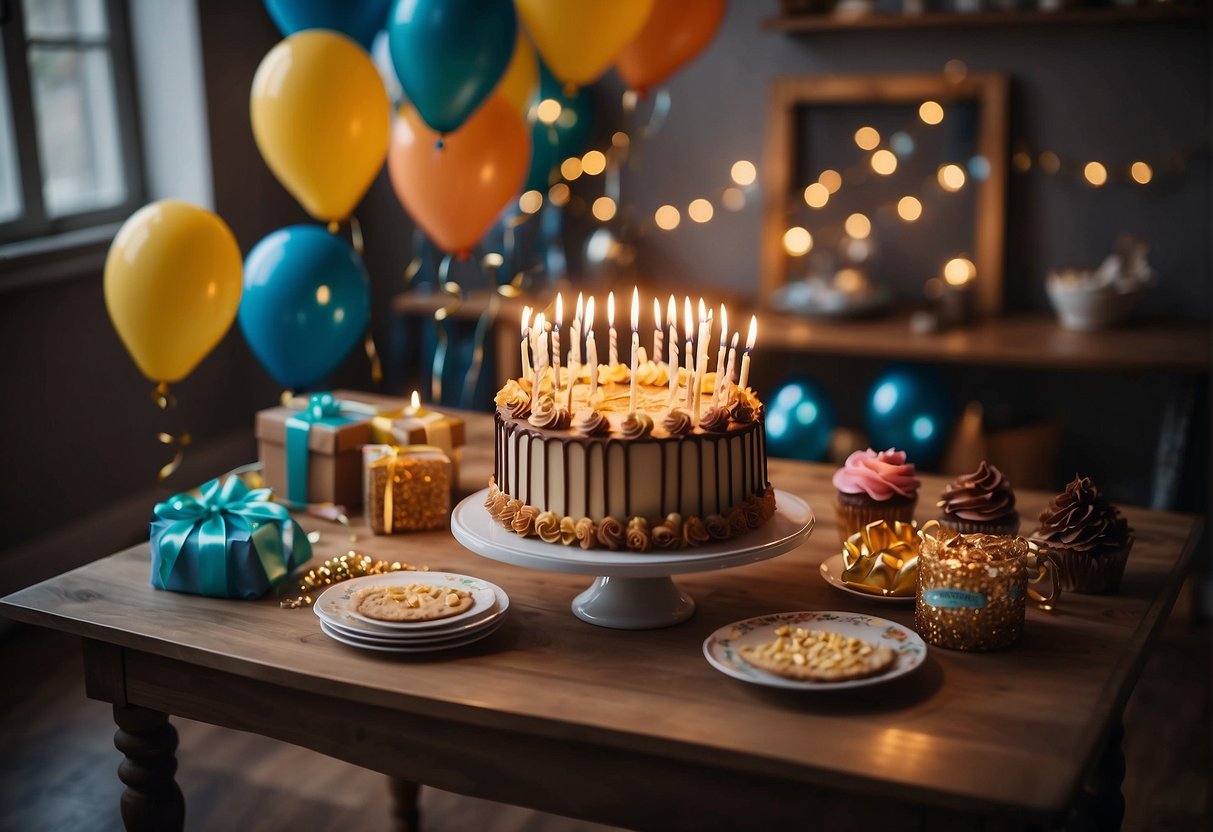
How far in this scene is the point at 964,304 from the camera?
339 cm

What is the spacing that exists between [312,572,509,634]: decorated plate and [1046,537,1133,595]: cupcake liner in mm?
727

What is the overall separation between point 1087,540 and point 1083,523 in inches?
0.9

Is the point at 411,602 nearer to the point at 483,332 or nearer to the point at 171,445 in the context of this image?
the point at 483,332

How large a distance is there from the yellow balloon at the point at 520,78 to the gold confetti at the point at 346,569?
124cm

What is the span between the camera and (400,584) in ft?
5.33

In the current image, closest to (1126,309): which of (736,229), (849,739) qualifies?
(736,229)

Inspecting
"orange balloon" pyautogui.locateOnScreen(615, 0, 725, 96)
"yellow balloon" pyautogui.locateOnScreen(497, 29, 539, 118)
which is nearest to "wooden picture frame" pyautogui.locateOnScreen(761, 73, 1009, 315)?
"orange balloon" pyautogui.locateOnScreen(615, 0, 725, 96)

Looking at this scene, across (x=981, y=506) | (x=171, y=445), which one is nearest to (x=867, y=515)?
(x=981, y=506)

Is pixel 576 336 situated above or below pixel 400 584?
above

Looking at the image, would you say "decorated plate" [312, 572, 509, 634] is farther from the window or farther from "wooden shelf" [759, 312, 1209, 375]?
the window

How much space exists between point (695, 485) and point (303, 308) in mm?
974

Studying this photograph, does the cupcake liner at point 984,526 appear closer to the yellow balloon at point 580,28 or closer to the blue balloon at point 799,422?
the yellow balloon at point 580,28

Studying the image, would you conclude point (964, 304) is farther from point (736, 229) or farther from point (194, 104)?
point (194, 104)

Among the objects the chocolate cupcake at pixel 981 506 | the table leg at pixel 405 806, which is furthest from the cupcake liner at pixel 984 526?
the table leg at pixel 405 806
